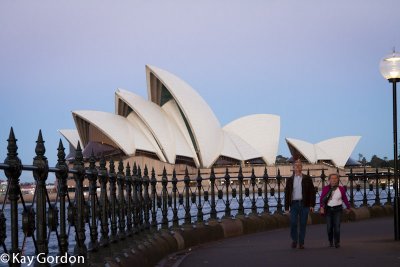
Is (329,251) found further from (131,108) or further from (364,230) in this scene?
(131,108)

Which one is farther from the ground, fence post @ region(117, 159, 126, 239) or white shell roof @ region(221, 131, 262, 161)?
white shell roof @ region(221, 131, 262, 161)

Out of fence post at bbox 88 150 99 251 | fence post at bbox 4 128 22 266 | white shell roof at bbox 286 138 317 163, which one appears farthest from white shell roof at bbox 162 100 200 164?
fence post at bbox 4 128 22 266

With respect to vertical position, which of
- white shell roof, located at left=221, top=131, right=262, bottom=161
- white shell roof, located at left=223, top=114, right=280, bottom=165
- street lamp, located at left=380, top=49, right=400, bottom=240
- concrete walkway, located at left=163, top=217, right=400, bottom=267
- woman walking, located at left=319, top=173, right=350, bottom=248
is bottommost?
concrete walkway, located at left=163, top=217, right=400, bottom=267

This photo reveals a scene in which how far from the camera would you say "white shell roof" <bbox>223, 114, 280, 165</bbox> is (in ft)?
282

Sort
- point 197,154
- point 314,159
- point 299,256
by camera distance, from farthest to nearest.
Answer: point 314,159
point 197,154
point 299,256

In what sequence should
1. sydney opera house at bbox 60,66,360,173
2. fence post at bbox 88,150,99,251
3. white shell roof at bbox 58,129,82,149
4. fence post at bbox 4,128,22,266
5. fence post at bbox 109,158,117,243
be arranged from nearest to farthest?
fence post at bbox 4,128,22,266, fence post at bbox 88,150,99,251, fence post at bbox 109,158,117,243, sydney opera house at bbox 60,66,360,173, white shell roof at bbox 58,129,82,149

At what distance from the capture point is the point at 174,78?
233 ft

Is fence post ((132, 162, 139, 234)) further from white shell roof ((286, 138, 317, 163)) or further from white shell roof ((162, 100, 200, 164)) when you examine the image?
white shell roof ((286, 138, 317, 163))

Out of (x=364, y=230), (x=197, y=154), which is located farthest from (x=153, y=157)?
(x=364, y=230)

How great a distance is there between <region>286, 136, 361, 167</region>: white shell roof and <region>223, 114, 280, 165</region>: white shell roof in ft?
35.2

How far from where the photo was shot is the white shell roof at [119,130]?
7338 centimetres

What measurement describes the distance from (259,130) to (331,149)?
1772 cm

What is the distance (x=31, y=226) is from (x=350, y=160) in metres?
108

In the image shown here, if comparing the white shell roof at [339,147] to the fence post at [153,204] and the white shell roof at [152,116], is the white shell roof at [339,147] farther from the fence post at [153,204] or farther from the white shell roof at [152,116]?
the fence post at [153,204]
